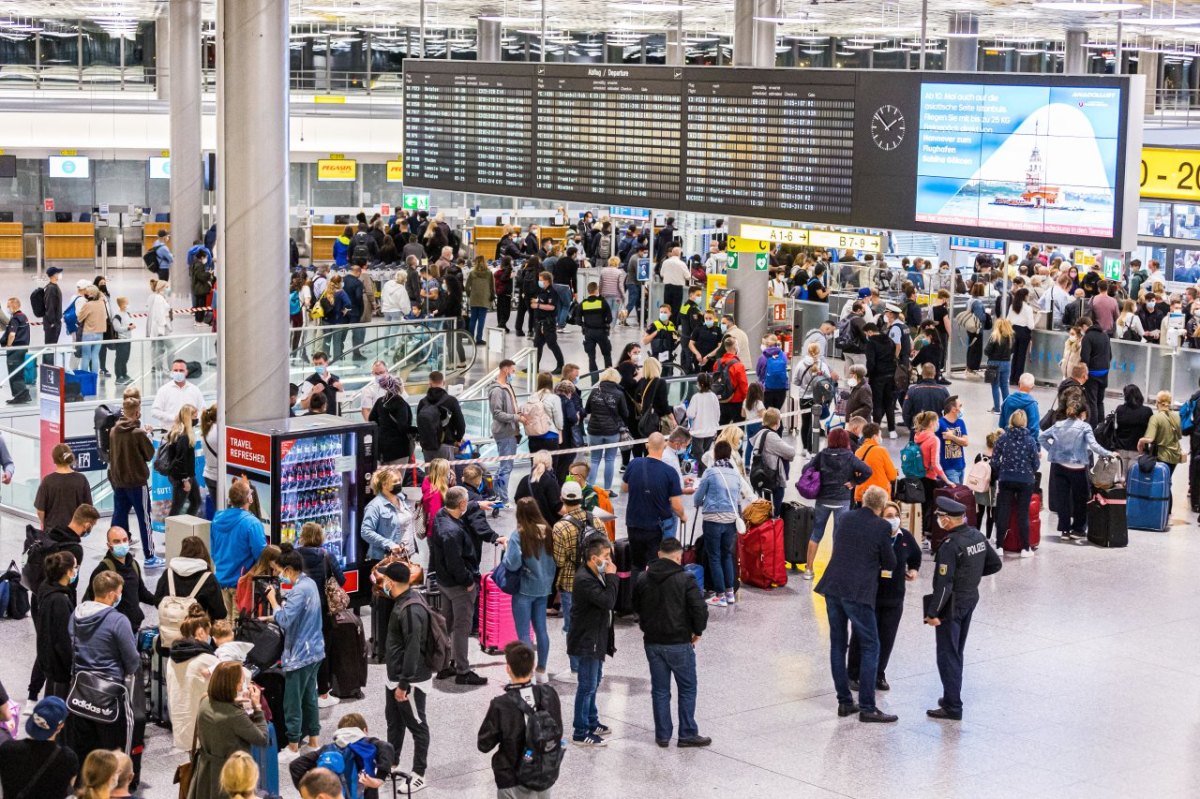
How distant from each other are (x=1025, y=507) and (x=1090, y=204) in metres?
3.36

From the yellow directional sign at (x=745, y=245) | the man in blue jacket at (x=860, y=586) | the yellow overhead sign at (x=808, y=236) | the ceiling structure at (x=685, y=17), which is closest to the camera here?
the man in blue jacket at (x=860, y=586)

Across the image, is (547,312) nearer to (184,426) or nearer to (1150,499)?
(1150,499)

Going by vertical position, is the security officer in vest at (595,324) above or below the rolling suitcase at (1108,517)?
above

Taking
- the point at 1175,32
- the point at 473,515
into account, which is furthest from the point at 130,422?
the point at 1175,32

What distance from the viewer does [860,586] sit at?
1031 centimetres

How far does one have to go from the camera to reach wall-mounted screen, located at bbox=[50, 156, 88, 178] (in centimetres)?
→ 3984

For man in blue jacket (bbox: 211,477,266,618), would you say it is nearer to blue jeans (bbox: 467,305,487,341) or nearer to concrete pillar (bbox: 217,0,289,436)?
concrete pillar (bbox: 217,0,289,436)

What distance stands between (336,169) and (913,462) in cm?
2840

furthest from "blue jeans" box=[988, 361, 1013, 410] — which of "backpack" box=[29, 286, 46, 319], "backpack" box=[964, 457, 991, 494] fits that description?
"backpack" box=[29, 286, 46, 319]

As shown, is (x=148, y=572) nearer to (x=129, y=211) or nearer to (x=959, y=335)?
Answer: (x=959, y=335)

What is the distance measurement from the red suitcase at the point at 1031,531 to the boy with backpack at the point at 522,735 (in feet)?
25.7

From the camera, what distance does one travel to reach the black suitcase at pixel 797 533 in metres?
13.9

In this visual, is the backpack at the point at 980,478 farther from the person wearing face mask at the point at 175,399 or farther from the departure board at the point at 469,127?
the person wearing face mask at the point at 175,399

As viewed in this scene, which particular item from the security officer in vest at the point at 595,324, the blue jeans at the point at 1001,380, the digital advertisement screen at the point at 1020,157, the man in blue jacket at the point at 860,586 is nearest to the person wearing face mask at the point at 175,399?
the digital advertisement screen at the point at 1020,157
